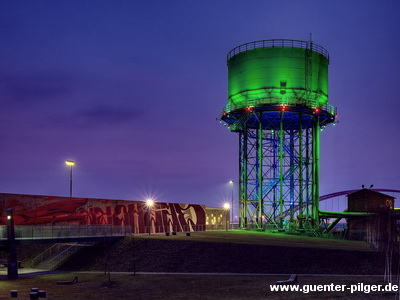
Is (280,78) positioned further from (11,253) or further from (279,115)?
(11,253)

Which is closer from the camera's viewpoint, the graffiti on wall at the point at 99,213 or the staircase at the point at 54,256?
the graffiti on wall at the point at 99,213

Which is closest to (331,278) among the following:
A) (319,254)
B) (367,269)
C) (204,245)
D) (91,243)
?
(367,269)

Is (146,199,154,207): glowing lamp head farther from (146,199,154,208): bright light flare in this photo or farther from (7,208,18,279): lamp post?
(7,208,18,279): lamp post

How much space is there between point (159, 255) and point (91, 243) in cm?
1102

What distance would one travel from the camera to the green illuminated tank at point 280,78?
235 feet

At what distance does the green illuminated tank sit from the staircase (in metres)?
33.1

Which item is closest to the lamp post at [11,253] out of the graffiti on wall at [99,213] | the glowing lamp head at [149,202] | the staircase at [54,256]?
the graffiti on wall at [99,213]

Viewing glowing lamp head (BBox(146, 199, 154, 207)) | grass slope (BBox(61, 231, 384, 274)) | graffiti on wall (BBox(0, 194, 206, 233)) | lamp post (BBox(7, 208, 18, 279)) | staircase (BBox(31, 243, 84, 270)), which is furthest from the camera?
glowing lamp head (BBox(146, 199, 154, 207))

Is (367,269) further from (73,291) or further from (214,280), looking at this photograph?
(73,291)

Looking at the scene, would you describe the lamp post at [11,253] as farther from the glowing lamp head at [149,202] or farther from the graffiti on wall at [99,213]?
the glowing lamp head at [149,202]

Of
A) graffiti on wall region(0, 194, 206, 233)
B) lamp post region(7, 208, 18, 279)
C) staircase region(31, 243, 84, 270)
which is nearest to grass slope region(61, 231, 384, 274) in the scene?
staircase region(31, 243, 84, 270)

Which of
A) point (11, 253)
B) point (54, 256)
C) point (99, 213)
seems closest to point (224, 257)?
point (11, 253)

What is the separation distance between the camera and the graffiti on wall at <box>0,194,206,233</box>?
4953 centimetres

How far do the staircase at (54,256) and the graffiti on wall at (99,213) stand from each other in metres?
3.17
